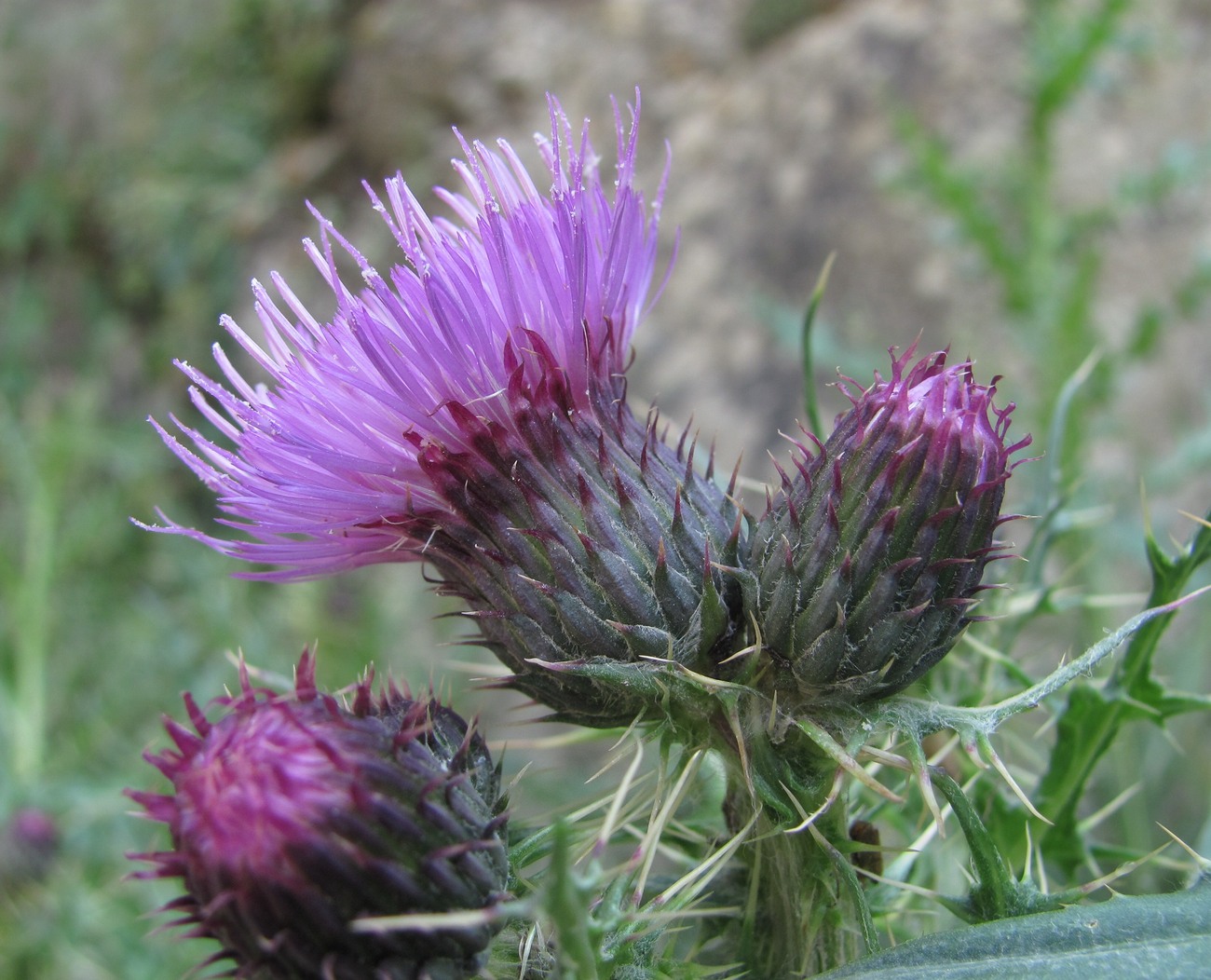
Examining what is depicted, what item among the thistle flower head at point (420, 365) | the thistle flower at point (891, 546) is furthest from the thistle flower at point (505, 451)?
the thistle flower at point (891, 546)

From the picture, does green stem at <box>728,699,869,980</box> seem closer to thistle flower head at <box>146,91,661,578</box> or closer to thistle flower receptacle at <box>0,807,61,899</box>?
thistle flower head at <box>146,91,661,578</box>

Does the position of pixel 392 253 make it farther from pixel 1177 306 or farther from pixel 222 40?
pixel 1177 306

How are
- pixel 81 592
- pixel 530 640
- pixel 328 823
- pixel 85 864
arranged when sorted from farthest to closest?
pixel 81 592, pixel 85 864, pixel 530 640, pixel 328 823

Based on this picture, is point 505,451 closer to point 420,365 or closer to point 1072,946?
point 420,365

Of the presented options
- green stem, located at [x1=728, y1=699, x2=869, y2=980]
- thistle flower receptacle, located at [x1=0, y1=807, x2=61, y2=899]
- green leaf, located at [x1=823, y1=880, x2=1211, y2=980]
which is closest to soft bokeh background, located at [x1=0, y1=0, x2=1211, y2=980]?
thistle flower receptacle, located at [x1=0, y1=807, x2=61, y2=899]

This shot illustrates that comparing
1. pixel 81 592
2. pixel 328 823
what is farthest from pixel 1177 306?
pixel 81 592

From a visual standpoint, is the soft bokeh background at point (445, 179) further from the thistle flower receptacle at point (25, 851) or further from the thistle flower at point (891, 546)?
the thistle flower at point (891, 546)
